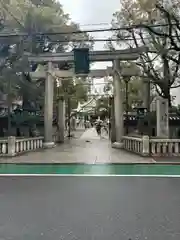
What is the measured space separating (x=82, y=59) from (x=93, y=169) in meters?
9.39

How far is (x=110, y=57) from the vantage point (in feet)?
70.4

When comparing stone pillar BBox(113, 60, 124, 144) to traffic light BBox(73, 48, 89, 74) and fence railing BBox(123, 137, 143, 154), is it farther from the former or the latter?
traffic light BBox(73, 48, 89, 74)

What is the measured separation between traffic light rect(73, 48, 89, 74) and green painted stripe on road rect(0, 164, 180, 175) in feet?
27.0

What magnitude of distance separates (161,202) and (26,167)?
7.33 metres

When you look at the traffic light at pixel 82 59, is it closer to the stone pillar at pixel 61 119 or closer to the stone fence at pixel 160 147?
the stone fence at pixel 160 147

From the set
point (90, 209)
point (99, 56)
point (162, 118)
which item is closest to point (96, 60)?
point (99, 56)

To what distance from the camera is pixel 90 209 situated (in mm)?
6781

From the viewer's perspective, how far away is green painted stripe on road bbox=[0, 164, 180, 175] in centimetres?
1220

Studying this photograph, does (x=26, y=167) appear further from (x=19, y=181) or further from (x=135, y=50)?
(x=135, y=50)

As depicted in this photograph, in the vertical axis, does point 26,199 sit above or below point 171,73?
below

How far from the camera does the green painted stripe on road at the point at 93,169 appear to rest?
12203 millimetres

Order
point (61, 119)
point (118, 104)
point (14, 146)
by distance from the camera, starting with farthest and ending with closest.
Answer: point (61, 119)
point (118, 104)
point (14, 146)

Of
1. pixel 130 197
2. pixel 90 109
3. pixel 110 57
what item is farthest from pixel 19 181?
pixel 90 109

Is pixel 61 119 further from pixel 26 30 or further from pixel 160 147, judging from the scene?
pixel 160 147
